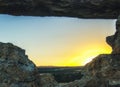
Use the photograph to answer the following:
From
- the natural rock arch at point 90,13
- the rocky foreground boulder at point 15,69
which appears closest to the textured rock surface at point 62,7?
the natural rock arch at point 90,13

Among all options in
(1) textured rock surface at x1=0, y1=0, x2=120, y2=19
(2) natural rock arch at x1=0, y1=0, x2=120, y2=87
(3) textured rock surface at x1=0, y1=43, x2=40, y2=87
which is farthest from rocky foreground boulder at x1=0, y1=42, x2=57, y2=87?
(1) textured rock surface at x1=0, y1=0, x2=120, y2=19

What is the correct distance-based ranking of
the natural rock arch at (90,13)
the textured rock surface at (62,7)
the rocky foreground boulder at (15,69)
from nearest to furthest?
the rocky foreground boulder at (15,69) → the natural rock arch at (90,13) → the textured rock surface at (62,7)

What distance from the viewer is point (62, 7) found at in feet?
34.6

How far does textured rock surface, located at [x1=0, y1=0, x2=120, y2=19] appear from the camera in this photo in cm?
1030

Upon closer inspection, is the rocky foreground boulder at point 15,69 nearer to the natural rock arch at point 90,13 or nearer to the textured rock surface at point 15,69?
the textured rock surface at point 15,69

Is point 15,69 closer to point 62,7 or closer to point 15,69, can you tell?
point 15,69

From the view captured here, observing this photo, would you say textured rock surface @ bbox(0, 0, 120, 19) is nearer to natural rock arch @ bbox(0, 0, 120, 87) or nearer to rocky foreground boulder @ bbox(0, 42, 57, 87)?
natural rock arch @ bbox(0, 0, 120, 87)

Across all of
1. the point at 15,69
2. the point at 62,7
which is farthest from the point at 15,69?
the point at 62,7

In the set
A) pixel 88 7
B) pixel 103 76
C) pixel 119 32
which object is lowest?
pixel 103 76

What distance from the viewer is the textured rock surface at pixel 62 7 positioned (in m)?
10.3

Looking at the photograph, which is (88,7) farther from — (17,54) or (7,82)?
(7,82)

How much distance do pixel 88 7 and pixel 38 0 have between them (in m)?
1.50

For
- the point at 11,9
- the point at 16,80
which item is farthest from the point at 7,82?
the point at 11,9

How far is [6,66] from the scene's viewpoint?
8.96m
